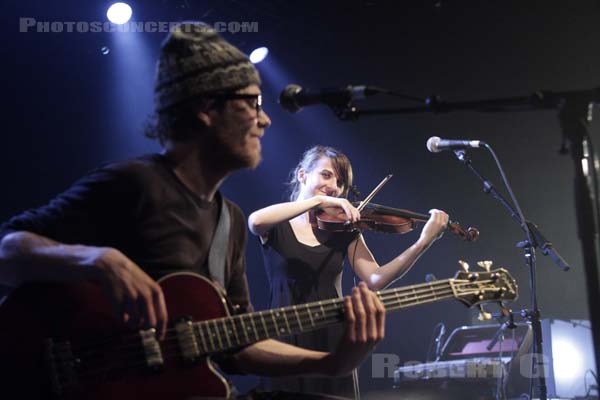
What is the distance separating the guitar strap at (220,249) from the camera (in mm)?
2578

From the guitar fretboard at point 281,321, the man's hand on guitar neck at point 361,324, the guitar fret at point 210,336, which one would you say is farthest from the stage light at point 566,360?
the guitar fret at point 210,336

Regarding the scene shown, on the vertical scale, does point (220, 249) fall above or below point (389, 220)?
below

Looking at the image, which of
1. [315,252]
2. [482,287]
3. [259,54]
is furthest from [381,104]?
[482,287]

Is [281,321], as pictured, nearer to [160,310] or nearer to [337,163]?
[160,310]

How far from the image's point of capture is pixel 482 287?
112 inches

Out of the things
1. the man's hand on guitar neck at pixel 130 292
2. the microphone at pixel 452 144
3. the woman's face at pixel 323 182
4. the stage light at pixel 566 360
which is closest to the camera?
the man's hand on guitar neck at pixel 130 292

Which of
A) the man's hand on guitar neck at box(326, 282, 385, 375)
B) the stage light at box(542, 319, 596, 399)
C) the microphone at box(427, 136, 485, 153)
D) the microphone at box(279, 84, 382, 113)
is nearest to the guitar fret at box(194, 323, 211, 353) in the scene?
the man's hand on guitar neck at box(326, 282, 385, 375)

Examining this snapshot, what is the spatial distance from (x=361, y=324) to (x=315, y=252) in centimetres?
196

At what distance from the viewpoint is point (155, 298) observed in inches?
81.9

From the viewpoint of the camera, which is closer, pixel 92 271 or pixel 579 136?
pixel 92 271

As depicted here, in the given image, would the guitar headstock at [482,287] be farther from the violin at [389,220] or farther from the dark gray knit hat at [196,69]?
the violin at [389,220]

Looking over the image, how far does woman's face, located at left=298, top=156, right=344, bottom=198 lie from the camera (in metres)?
4.91

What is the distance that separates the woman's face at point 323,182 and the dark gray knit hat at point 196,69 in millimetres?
2243

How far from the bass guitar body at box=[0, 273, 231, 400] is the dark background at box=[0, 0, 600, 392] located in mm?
5001
